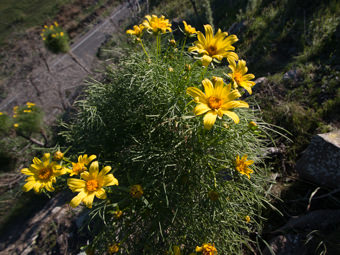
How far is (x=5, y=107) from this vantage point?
8047 mm

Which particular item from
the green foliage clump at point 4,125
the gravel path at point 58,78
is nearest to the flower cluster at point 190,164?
the green foliage clump at point 4,125

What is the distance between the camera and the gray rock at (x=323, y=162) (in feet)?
6.43

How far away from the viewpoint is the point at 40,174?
1459 millimetres

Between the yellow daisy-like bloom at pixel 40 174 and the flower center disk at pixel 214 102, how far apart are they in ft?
3.66

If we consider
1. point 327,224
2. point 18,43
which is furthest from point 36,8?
point 327,224

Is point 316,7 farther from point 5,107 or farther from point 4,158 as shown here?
point 5,107

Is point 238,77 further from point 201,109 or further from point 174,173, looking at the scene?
point 174,173

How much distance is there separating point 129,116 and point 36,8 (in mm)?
15969

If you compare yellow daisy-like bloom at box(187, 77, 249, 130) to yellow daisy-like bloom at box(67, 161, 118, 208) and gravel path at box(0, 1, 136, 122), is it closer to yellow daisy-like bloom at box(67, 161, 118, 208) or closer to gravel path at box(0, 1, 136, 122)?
yellow daisy-like bloom at box(67, 161, 118, 208)

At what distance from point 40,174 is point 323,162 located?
2.60 meters

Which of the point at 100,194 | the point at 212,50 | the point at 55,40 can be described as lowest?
the point at 100,194

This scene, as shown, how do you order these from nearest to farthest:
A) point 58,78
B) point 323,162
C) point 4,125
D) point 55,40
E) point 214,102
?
1. point 214,102
2. point 323,162
3. point 4,125
4. point 55,40
5. point 58,78

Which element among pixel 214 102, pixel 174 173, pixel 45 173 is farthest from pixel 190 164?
pixel 45 173

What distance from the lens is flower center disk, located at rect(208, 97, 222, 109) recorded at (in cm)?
122
